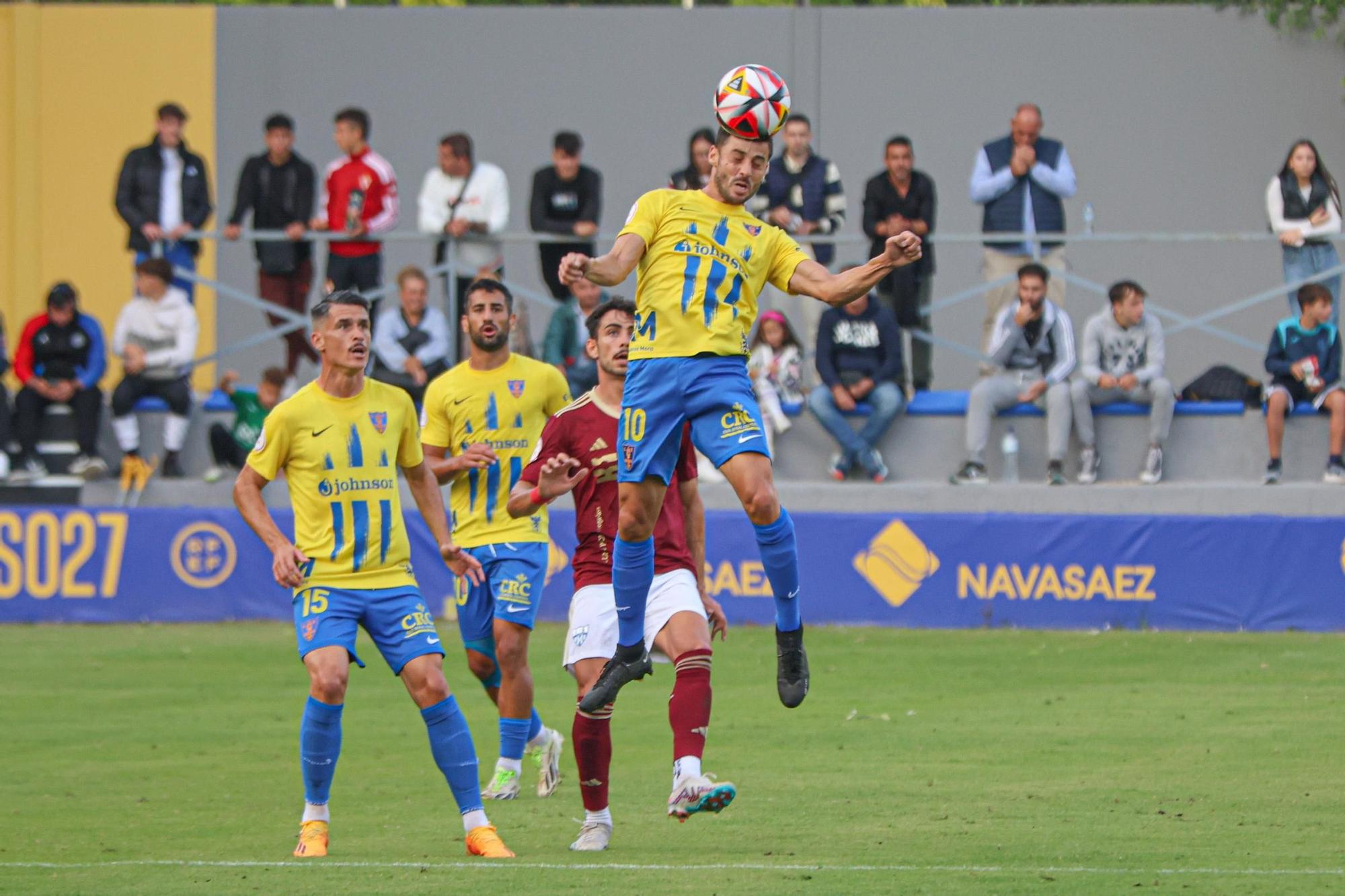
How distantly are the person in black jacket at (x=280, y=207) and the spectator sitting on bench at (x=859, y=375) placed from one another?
489 centimetres

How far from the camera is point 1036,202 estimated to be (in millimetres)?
16250

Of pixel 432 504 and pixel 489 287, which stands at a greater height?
pixel 489 287

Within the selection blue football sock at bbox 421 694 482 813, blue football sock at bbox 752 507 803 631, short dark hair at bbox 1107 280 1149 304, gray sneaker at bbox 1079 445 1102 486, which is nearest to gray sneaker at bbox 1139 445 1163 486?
gray sneaker at bbox 1079 445 1102 486

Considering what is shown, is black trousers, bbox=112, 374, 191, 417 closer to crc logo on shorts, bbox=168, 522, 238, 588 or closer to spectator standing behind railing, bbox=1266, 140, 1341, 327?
crc logo on shorts, bbox=168, 522, 238, 588

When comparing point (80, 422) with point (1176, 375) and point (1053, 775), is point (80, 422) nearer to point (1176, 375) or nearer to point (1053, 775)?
point (1053, 775)

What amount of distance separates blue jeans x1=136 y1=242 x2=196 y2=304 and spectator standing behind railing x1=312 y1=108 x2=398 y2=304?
1441 mm

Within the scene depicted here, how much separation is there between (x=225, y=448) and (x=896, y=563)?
623 cm

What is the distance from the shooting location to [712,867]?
746 centimetres

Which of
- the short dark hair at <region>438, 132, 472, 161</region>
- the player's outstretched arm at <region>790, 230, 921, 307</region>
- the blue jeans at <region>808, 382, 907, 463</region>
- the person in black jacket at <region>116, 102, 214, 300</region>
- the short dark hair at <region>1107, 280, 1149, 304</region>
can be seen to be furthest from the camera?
the person in black jacket at <region>116, 102, 214, 300</region>

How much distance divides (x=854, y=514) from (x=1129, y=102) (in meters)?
9.06

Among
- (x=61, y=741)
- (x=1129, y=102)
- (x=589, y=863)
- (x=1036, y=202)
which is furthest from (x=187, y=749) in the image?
(x=1129, y=102)

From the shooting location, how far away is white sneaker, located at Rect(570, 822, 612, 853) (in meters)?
7.94

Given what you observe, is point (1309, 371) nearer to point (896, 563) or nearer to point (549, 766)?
point (896, 563)

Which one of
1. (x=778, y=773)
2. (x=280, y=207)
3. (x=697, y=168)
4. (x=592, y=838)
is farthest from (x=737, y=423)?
(x=280, y=207)
